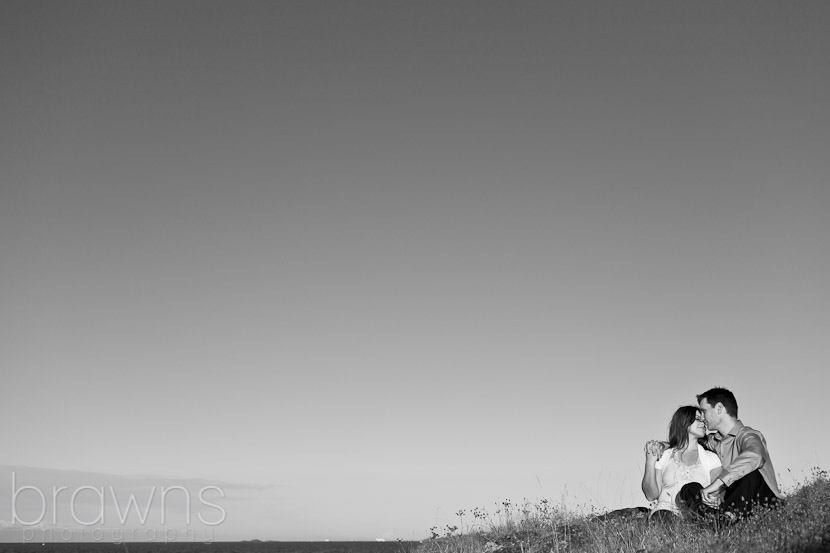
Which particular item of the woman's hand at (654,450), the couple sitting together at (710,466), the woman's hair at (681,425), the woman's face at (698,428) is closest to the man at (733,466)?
the couple sitting together at (710,466)

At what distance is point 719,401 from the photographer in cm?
1082

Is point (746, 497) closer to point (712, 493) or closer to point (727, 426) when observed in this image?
point (712, 493)

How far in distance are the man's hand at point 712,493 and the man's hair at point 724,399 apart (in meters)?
0.96

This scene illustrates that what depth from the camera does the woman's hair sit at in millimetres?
10820

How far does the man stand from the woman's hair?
0.73ft

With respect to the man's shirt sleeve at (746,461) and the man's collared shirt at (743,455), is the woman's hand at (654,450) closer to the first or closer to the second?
the man's collared shirt at (743,455)

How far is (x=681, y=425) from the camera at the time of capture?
35.5 ft

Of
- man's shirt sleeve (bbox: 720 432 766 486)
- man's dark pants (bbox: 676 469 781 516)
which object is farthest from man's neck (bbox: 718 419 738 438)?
man's dark pants (bbox: 676 469 781 516)

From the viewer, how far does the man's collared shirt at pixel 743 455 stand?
10195 millimetres

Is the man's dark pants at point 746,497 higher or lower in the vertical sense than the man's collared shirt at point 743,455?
lower

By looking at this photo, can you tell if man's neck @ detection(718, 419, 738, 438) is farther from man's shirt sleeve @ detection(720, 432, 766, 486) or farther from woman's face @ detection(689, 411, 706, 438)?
man's shirt sleeve @ detection(720, 432, 766, 486)

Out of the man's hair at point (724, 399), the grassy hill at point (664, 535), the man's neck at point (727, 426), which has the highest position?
the man's hair at point (724, 399)

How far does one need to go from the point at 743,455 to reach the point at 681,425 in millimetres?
876

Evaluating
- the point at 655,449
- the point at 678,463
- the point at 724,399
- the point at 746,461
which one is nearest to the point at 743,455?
the point at 746,461
